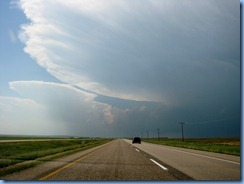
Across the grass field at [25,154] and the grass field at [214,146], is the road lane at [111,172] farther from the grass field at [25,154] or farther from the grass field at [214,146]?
the grass field at [214,146]

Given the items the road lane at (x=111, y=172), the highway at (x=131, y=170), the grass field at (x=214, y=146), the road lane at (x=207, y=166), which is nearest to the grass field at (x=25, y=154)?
the highway at (x=131, y=170)

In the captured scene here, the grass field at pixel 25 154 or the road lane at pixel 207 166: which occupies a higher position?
the road lane at pixel 207 166

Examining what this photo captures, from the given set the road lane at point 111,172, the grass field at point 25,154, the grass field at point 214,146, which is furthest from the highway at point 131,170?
the grass field at point 214,146

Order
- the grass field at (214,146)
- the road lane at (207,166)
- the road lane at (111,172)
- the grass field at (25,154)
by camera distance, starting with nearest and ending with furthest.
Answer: the road lane at (111,172)
the road lane at (207,166)
the grass field at (25,154)
the grass field at (214,146)

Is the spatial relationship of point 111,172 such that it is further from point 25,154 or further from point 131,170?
point 25,154

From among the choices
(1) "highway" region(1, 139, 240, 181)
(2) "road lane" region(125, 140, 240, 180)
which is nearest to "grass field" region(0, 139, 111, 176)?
(1) "highway" region(1, 139, 240, 181)

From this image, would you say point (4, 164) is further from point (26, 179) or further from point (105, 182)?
point (105, 182)

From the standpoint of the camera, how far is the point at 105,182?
26.9 feet

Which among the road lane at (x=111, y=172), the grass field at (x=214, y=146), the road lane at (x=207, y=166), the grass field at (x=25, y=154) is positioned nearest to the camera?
the road lane at (x=111, y=172)

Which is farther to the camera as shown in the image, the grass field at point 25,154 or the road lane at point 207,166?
the grass field at point 25,154

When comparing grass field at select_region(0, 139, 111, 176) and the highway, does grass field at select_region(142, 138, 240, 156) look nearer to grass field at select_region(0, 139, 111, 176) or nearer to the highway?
the highway

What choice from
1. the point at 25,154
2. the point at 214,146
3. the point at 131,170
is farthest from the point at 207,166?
the point at 214,146

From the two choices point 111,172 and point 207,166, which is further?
point 207,166

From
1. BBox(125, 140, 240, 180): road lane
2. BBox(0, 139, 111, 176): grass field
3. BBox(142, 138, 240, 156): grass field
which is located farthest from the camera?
BBox(142, 138, 240, 156): grass field
